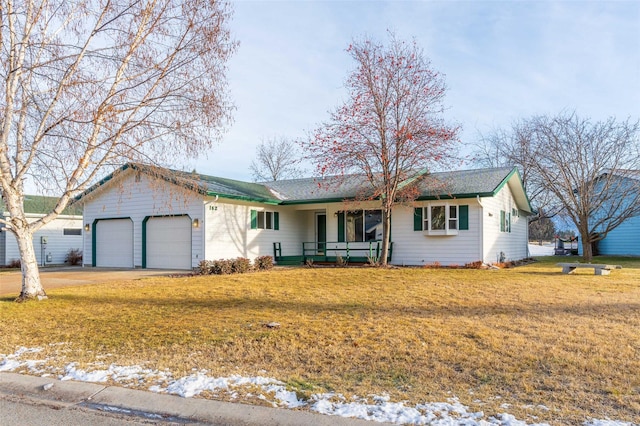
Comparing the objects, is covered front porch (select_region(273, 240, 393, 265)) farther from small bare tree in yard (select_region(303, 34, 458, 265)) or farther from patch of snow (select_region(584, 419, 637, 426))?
patch of snow (select_region(584, 419, 637, 426))

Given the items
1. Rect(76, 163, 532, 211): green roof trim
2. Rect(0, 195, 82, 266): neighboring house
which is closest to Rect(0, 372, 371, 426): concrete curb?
Rect(76, 163, 532, 211): green roof trim

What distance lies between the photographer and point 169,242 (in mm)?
17594

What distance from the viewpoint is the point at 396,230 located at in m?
18.3

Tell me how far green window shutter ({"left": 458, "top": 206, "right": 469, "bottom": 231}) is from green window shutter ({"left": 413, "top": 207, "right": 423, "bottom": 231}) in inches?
58.3

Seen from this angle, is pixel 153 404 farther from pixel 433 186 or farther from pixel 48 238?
pixel 48 238

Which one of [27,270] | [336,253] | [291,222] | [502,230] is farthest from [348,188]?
[27,270]

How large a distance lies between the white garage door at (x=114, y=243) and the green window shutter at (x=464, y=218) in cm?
1271

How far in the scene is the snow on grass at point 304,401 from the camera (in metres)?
3.63

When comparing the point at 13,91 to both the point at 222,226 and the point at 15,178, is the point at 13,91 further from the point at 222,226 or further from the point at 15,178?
the point at 222,226

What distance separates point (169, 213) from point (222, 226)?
6.42ft

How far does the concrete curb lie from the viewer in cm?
376

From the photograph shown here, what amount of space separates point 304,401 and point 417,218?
14.3 meters

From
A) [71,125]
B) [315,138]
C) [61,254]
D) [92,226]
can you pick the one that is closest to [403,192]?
[315,138]

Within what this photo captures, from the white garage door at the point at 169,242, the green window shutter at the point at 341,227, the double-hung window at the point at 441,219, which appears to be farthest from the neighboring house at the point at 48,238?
the double-hung window at the point at 441,219
